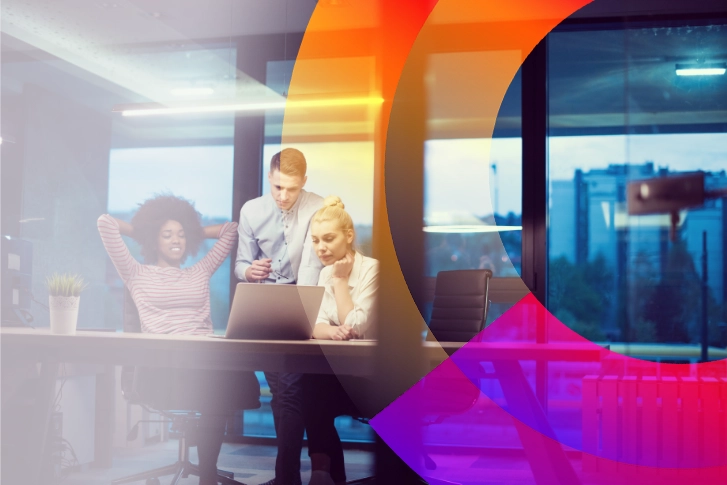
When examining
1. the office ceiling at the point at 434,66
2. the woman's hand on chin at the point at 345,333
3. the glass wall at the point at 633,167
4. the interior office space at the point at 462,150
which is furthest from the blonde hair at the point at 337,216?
the glass wall at the point at 633,167

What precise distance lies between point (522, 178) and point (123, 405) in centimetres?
288

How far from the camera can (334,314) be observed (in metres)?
2.84

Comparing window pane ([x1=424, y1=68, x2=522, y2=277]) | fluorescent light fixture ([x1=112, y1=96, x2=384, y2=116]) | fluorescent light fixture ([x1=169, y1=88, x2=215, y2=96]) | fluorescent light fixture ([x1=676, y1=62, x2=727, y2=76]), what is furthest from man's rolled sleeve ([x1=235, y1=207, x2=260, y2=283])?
fluorescent light fixture ([x1=676, y1=62, x2=727, y2=76])

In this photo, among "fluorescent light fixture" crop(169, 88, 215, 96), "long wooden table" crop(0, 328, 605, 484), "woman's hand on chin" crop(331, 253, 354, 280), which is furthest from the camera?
"fluorescent light fixture" crop(169, 88, 215, 96)

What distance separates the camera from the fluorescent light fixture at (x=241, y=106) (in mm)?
4633

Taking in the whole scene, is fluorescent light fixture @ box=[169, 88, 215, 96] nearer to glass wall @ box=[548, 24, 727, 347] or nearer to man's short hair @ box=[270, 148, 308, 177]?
man's short hair @ box=[270, 148, 308, 177]

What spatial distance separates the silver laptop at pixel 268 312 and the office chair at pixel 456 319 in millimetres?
790

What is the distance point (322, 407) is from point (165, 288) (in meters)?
0.99

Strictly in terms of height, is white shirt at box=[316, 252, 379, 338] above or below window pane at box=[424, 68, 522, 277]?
below

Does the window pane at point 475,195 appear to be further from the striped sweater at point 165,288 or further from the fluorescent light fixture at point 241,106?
the striped sweater at point 165,288

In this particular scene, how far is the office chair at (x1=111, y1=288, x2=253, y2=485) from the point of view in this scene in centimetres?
290

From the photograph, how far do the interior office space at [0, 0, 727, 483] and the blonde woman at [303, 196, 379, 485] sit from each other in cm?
143

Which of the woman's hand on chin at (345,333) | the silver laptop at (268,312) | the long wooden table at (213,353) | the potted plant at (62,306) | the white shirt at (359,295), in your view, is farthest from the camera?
the white shirt at (359,295)

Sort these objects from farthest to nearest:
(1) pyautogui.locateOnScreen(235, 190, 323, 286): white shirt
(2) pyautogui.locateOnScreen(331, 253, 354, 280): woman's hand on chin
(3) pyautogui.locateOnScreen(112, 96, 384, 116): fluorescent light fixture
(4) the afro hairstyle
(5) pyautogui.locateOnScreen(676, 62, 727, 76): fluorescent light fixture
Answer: (5) pyautogui.locateOnScreen(676, 62, 727, 76): fluorescent light fixture, (3) pyautogui.locateOnScreen(112, 96, 384, 116): fluorescent light fixture, (1) pyautogui.locateOnScreen(235, 190, 323, 286): white shirt, (4) the afro hairstyle, (2) pyautogui.locateOnScreen(331, 253, 354, 280): woman's hand on chin
